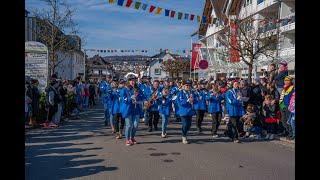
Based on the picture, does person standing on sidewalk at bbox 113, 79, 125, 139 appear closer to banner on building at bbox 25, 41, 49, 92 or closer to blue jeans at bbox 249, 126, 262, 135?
blue jeans at bbox 249, 126, 262, 135

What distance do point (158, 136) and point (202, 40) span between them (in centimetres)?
4654

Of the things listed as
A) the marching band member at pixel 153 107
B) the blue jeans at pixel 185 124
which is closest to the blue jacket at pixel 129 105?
the blue jeans at pixel 185 124

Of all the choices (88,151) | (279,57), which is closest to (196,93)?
(88,151)

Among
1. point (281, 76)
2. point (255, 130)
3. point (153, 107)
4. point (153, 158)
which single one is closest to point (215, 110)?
point (255, 130)

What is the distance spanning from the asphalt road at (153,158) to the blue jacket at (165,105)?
0.84 m

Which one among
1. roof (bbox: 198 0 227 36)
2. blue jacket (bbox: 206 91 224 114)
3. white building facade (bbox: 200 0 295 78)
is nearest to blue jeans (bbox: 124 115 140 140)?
blue jacket (bbox: 206 91 224 114)

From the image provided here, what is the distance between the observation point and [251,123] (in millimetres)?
15055

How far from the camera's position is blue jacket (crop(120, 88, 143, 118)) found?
1244cm

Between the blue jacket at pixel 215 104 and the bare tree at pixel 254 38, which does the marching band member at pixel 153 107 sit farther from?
the bare tree at pixel 254 38

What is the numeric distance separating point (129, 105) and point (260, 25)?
2156cm

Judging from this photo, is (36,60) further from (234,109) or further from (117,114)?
(234,109)

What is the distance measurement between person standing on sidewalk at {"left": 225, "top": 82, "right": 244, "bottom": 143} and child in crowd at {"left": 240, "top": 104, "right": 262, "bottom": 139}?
1.28 metres

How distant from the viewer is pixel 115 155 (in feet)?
34.9
